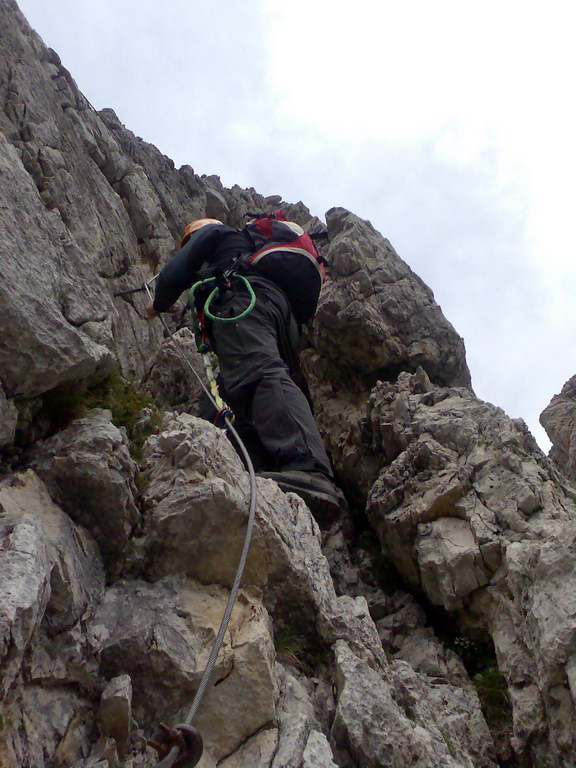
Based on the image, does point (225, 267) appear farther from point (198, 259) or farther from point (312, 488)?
point (312, 488)

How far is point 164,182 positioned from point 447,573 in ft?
48.0

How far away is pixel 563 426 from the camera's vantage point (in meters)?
14.0

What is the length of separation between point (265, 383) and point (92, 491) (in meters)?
3.87

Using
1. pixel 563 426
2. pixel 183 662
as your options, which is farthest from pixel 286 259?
pixel 563 426

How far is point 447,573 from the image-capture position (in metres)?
6.32

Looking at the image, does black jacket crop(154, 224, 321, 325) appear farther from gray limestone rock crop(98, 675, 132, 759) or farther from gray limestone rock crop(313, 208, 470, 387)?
gray limestone rock crop(98, 675, 132, 759)

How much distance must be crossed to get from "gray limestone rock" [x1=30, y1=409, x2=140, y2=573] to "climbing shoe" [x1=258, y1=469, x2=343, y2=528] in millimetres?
2390

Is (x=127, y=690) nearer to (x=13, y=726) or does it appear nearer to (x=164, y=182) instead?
(x=13, y=726)

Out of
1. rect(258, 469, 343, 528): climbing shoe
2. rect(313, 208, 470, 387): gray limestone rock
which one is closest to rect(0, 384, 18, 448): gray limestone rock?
rect(258, 469, 343, 528): climbing shoe

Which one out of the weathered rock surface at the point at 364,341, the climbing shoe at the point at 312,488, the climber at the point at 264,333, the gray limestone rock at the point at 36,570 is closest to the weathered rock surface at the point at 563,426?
the weathered rock surface at the point at 364,341

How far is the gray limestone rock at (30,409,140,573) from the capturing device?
4.42m

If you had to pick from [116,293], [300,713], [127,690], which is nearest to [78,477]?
[127,690]

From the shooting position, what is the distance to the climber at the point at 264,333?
24.5 ft

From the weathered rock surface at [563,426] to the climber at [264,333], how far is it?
657 centimetres
